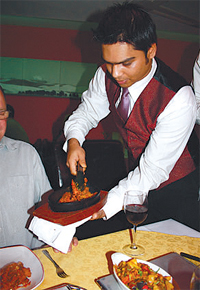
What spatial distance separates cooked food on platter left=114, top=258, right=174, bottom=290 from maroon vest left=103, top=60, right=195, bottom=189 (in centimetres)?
94

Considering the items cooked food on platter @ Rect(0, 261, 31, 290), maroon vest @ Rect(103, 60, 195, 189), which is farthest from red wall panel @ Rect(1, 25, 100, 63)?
cooked food on platter @ Rect(0, 261, 31, 290)

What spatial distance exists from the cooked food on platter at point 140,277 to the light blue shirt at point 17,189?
32.5 inches

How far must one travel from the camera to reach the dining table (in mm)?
982

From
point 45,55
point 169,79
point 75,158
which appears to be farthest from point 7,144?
point 45,55

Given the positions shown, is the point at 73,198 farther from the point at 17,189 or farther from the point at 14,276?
the point at 17,189

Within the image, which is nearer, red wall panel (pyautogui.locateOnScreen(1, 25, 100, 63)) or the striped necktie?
the striped necktie

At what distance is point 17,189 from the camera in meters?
1.62

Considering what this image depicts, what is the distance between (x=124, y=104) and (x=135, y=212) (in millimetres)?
831

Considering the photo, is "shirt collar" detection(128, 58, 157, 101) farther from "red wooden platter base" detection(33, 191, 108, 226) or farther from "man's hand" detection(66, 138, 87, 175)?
"red wooden platter base" detection(33, 191, 108, 226)

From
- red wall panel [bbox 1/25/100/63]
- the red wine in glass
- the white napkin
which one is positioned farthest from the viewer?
red wall panel [bbox 1/25/100/63]

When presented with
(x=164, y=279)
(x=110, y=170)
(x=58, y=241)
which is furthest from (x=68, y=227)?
(x=110, y=170)

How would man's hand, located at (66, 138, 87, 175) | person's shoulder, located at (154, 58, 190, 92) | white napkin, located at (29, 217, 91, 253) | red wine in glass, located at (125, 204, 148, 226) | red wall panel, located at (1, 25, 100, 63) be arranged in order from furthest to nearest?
red wall panel, located at (1, 25, 100, 63), person's shoulder, located at (154, 58, 190, 92), man's hand, located at (66, 138, 87, 175), red wine in glass, located at (125, 204, 148, 226), white napkin, located at (29, 217, 91, 253)

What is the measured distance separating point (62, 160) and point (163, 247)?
943 millimetres

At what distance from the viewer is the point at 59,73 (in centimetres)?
578
